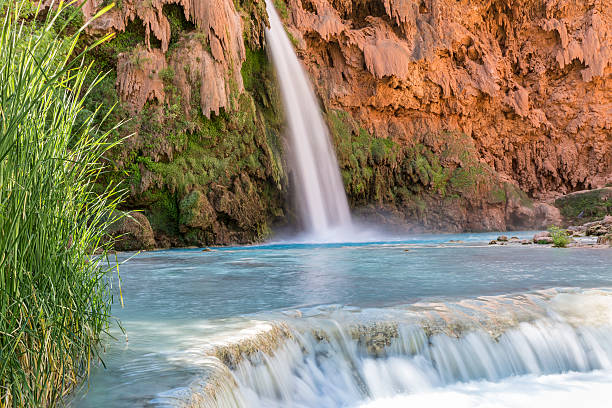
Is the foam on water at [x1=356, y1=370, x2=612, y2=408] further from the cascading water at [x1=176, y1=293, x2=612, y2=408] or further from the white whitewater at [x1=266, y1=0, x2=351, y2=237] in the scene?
the white whitewater at [x1=266, y1=0, x2=351, y2=237]

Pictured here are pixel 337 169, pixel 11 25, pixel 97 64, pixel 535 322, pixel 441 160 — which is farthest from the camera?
pixel 441 160

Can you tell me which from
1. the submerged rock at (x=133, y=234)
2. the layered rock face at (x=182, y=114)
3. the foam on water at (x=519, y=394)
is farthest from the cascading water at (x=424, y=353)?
the layered rock face at (x=182, y=114)

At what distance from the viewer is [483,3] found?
91.9 ft

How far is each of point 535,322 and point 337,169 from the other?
60.1 ft

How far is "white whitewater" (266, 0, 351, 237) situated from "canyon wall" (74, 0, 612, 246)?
693 millimetres

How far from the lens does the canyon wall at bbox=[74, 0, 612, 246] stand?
15.7 m

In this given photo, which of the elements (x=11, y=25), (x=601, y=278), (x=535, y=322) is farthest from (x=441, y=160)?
(x=11, y=25)

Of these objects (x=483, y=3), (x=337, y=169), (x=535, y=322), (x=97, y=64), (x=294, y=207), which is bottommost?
(x=535, y=322)

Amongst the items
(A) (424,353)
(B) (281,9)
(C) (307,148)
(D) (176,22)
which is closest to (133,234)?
(D) (176,22)

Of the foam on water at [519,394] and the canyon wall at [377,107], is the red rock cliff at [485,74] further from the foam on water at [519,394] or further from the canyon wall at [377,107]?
the foam on water at [519,394]

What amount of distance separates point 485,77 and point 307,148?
43.0ft

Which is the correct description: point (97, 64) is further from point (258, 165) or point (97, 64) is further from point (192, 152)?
point (258, 165)

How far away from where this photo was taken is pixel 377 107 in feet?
83.5

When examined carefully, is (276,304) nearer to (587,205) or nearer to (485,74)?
(485,74)
